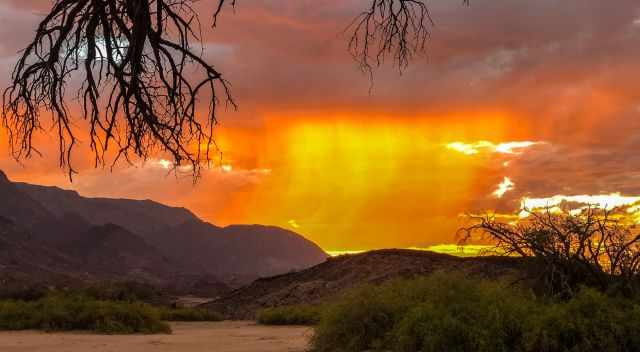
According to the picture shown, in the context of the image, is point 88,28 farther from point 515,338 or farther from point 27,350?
point 27,350

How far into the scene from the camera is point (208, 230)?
643 ft

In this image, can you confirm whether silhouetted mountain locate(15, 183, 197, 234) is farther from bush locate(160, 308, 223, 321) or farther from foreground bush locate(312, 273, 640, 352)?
foreground bush locate(312, 273, 640, 352)

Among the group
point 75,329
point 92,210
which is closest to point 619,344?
point 75,329

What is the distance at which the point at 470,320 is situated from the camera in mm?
10773

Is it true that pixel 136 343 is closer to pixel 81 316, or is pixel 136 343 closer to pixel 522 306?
pixel 81 316

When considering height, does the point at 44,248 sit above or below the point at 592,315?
above

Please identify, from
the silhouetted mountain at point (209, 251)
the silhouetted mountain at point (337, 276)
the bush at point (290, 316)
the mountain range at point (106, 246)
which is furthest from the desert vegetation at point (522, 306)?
the silhouetted mountain at point (209, 251)

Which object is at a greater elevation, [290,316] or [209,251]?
[209,251]

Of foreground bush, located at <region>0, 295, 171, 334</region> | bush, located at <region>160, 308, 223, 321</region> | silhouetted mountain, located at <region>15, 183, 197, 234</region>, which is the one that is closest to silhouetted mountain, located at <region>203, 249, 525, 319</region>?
bush, located at <region>160, 308, 223, 321</region>

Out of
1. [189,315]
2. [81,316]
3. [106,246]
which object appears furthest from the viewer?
[106,246]

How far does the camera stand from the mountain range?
318ft

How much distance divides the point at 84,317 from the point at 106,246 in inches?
4454

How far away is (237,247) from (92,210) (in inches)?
1499

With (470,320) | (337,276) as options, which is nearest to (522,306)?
(470,320)
